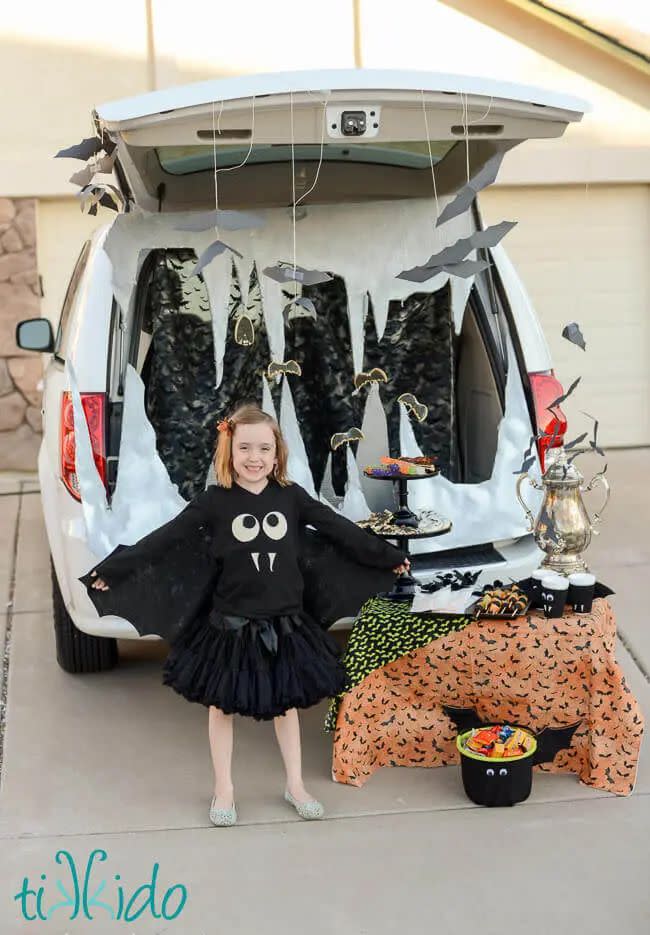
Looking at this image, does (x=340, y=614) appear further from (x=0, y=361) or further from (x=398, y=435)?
(x=0, y=361)

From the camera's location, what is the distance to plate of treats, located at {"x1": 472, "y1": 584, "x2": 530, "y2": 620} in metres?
4.07

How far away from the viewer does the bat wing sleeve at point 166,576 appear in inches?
156

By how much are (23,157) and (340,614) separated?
6.17m

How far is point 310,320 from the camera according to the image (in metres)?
5.25

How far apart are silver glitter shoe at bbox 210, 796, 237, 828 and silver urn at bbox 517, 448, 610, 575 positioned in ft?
4.45

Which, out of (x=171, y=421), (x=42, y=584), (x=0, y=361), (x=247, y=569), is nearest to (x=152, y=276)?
(x=171, y=421)

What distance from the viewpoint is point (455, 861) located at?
3.63 metres

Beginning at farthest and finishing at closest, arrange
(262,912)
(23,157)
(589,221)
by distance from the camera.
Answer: (589,221) < (23,157) < (262,912)

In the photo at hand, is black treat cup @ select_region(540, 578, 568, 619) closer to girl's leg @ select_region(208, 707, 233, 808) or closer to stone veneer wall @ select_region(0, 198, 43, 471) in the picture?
girl's leg @ select_region(208, 707, 233, 808)

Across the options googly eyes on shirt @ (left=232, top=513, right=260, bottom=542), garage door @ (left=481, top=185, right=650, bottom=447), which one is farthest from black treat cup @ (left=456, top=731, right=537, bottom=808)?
garage door @ (left=481, top=185, right=650, bottom=447)

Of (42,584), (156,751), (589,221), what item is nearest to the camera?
(156,751)

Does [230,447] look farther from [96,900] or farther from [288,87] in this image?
[96,900]

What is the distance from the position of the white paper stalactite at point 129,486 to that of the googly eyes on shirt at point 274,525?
73 cm

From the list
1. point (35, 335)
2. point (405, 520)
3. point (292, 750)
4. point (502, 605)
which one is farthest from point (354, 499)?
point (35, 335)
